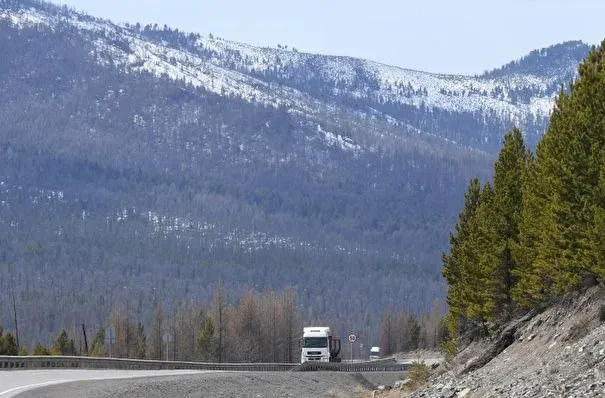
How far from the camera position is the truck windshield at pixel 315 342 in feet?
324

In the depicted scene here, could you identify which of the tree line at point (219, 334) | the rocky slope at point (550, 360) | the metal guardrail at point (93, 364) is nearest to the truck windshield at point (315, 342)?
the metal guardrail at point (93, 364)

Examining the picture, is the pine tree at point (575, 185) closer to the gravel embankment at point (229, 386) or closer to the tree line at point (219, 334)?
the gravel embankment at point (229, 386)

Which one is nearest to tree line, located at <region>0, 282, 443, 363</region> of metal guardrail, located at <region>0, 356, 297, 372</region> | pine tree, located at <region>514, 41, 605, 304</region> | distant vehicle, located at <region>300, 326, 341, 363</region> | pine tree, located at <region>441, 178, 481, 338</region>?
distant vehicle, located at <region>300, 326, 341, 363</region>

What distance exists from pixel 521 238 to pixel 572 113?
450 inches

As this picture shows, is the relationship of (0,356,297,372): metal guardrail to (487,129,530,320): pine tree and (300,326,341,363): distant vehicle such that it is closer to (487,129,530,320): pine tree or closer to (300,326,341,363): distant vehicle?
(300,326,341,363): distant vehicle

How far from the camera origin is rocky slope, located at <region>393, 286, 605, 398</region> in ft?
89.7

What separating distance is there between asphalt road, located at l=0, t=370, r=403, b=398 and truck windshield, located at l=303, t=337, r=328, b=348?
953 centimetres

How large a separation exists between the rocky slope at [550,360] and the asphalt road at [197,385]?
38.5 ft

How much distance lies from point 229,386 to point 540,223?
768 inches

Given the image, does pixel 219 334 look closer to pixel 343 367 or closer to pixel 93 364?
pixel 343 367

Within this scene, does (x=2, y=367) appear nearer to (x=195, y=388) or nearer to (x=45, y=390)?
(x=195, y=388)

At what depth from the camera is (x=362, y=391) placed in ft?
235

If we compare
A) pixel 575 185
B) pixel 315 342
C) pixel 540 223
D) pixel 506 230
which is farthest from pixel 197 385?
pixel 315 342

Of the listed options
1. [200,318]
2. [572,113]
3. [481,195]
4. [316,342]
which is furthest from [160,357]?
[572,113]
